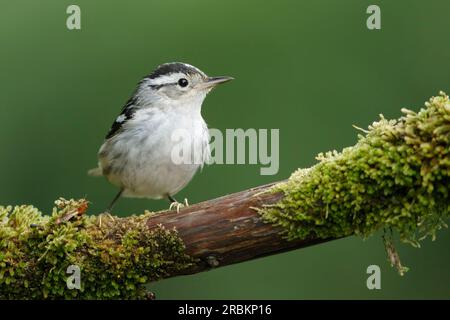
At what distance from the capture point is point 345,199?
16.8 feet

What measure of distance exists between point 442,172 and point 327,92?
6.59 metres

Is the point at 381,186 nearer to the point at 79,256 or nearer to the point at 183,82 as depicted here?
the point at 79,256

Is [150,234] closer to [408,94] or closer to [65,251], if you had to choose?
[65,251]

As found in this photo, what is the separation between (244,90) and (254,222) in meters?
6.53

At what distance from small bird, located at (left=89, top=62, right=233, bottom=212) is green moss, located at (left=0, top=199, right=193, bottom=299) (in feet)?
4.06

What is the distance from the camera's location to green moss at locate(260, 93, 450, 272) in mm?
4914

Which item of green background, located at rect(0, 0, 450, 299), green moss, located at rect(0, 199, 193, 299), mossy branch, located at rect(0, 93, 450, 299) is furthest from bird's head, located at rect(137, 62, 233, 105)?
green background, located at rect(0, 0, 450, 299)

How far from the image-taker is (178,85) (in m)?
7.69

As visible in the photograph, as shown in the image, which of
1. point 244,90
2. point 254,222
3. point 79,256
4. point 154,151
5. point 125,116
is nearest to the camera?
point 254,222

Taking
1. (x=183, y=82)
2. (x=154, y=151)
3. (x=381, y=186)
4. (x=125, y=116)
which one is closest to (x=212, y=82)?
(x=183, y=82)

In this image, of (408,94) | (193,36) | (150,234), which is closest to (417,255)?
(408,94)

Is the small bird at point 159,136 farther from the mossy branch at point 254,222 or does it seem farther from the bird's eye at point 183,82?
the mossy branch at point 254,222

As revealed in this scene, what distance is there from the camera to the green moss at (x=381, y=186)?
4.91 m
